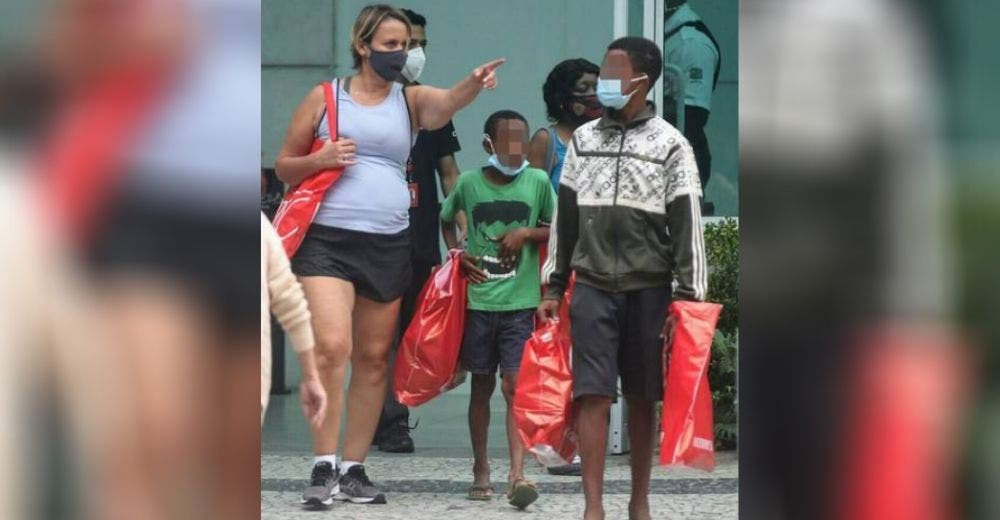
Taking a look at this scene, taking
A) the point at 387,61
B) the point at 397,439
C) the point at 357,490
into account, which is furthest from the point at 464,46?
the point at 357,490

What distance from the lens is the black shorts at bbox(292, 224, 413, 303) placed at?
7.17 metres

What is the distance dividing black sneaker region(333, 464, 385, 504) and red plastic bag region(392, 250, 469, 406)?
0.41m

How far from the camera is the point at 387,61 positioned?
283 inches

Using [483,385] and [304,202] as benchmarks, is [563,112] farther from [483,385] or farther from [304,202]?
[304,202]

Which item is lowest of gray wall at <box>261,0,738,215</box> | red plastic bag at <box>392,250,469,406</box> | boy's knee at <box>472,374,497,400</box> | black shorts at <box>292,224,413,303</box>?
boy's knee at <box>472,374,497,400</box>

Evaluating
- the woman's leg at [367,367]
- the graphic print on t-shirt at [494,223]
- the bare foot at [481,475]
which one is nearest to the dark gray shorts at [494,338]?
the graphic print on t-shirt at [494,223]

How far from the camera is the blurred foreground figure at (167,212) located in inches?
156

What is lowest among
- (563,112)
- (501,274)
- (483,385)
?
(483,385)

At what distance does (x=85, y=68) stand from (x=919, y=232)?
173cm

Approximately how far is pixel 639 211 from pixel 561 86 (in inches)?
110

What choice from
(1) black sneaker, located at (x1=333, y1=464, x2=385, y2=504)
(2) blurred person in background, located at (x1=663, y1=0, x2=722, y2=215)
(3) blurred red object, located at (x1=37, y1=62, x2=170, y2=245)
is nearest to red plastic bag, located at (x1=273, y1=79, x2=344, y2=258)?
(1) black sneaker, located at (x1=333, y1=464, x2=385, y2=504)

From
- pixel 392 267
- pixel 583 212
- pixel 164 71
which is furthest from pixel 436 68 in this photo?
pixel 164 71

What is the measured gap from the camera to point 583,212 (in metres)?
6.64

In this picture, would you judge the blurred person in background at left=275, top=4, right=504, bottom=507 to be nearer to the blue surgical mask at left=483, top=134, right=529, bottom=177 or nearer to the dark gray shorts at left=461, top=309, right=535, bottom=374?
the dark gray shorts at left=461, top=309, right=535, bottom=374
